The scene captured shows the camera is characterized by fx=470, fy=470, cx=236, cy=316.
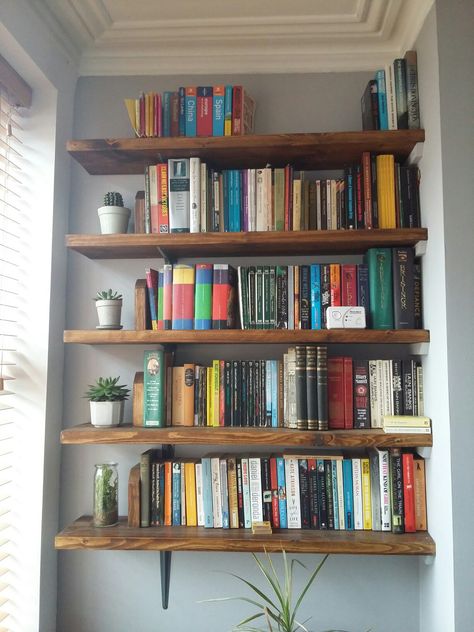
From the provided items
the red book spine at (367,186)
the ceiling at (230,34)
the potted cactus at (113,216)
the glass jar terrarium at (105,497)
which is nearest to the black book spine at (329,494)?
the glass jar terrarium at (105,497)

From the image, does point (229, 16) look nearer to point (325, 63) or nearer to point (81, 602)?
point (325, 63)

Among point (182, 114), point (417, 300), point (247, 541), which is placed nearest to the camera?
point (247, 541)

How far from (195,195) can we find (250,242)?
0.80 feet

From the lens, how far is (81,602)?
1624mm

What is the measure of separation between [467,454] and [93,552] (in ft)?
4.14

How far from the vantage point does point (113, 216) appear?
5.22 feet

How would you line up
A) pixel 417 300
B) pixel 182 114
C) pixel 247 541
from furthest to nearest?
pixel 182 114 < pixel 417 300 < pixel 247 541

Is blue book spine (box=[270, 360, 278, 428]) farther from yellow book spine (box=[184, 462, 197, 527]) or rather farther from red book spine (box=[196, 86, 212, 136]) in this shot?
red book spine (box=[196, 86, 212, 136])

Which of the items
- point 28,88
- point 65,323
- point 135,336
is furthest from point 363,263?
point 28,88

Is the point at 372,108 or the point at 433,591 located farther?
the point at 372,108

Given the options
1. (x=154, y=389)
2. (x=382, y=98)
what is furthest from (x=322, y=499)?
(x=382, y=98)

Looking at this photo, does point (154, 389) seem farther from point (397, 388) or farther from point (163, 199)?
point (397, 388)

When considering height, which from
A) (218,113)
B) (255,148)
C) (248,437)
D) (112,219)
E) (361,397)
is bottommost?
(248,437)

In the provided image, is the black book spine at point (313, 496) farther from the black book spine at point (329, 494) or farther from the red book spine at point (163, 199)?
the red book spine at point (163, 199)
